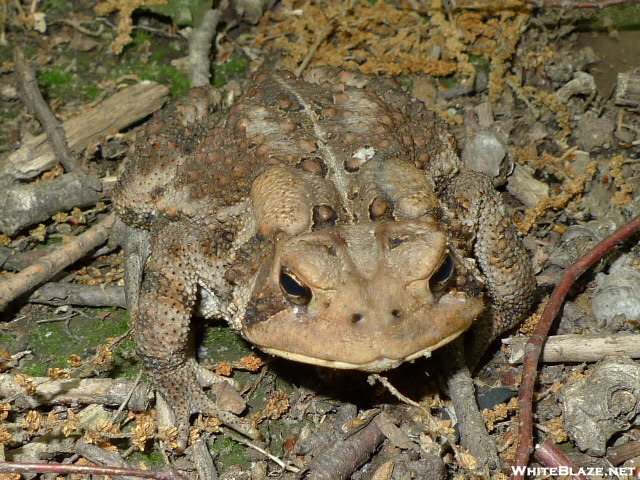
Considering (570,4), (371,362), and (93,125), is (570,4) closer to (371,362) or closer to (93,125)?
(93,125)

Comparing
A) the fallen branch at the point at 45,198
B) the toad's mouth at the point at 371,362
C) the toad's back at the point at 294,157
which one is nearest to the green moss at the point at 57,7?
the fallen branch at the point at 45,198

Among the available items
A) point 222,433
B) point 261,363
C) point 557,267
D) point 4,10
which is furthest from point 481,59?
point 4,10

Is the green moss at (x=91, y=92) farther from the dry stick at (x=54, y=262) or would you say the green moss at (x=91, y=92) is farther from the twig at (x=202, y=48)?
the dry stick at (x=54, y=262)

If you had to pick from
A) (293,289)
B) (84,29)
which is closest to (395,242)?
(293,289)

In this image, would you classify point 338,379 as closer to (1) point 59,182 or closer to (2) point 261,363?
(2) point 261,363

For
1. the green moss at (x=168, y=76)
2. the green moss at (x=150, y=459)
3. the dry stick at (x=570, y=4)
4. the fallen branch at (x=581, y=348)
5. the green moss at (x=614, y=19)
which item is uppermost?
the dry stick at (x=570, y=4)

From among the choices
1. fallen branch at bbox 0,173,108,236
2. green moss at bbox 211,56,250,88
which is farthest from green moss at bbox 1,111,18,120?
green moss at bbox 211,56,250,88
